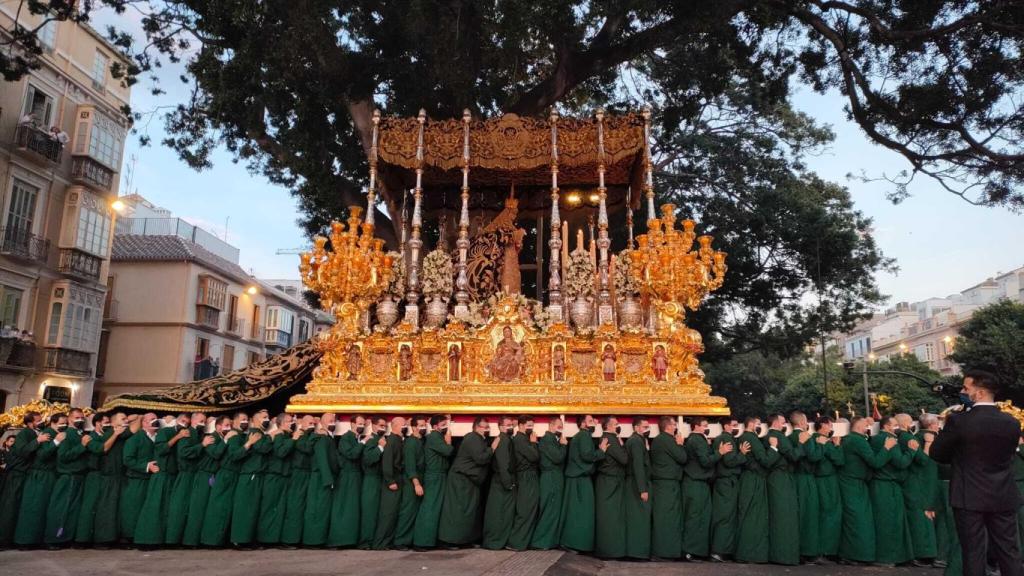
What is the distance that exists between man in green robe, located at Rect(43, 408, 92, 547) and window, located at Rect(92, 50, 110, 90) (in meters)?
22.1

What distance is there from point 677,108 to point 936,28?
5.20 m

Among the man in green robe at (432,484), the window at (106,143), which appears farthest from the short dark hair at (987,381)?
the window at (106,143)

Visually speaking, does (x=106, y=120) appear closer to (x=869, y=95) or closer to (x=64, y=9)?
(x=64, y=9)

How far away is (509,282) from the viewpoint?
13258 mm

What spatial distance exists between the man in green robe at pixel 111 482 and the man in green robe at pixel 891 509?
9.28m

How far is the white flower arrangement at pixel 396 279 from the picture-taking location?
38.3 ft

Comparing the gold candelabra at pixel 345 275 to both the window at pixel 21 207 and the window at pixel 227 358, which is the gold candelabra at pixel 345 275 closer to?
the window at pixel 21 207

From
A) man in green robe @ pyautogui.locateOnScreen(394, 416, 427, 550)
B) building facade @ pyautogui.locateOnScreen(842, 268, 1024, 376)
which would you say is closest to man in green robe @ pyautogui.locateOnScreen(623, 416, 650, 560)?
man in green robe @ pyautogui.locateOnScreen(394, 416, 427, 550)

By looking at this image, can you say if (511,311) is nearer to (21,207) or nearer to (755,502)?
(755,502)

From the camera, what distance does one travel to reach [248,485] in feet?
30.6

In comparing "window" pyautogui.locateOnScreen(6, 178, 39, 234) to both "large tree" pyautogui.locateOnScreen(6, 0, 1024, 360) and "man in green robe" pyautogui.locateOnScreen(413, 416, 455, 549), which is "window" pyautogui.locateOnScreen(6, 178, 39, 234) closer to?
"large tree" pyautogui.locateOnScreen(6, 0, 1024, 360)

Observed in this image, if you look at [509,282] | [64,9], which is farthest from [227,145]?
[509,282]

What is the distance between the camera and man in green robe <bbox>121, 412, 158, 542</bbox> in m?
9.39

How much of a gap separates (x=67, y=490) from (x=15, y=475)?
75 cm
